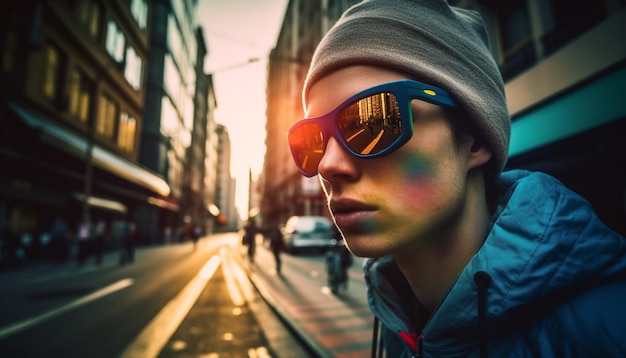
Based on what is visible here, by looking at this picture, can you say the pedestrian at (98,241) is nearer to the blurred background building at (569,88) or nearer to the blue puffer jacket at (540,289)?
the blurred background building at (569,88)

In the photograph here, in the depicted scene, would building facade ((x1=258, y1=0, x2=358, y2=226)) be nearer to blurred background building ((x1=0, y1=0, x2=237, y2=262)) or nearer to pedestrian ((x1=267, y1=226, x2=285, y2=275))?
pedestrian ((x1=267, y1=226, x2=285, y2=275))

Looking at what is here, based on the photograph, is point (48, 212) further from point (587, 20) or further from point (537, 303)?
point (587, 20)

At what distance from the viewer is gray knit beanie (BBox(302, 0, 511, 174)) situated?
102 cm

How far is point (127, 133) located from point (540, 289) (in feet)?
89.1

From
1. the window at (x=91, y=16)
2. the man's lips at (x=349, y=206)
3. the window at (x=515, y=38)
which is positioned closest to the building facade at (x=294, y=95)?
the window at (x=91, y=16)

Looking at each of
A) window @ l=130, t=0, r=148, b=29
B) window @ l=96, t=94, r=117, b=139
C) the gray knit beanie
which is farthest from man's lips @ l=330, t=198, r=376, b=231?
window @ l=130, t=0, r=148, b=29

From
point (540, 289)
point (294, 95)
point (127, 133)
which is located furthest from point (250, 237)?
point (294, 95)

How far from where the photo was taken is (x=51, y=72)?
14188 mm

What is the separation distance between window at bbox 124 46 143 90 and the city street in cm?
1844

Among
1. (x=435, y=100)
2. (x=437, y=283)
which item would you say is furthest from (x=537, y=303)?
(x=435, y=100)

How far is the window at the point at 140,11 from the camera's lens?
75.2ft

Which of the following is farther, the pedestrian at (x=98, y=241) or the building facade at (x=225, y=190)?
the building facade at (x=225, y=190)

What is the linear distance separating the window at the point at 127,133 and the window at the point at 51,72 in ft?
22.4

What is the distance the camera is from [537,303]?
80cm
